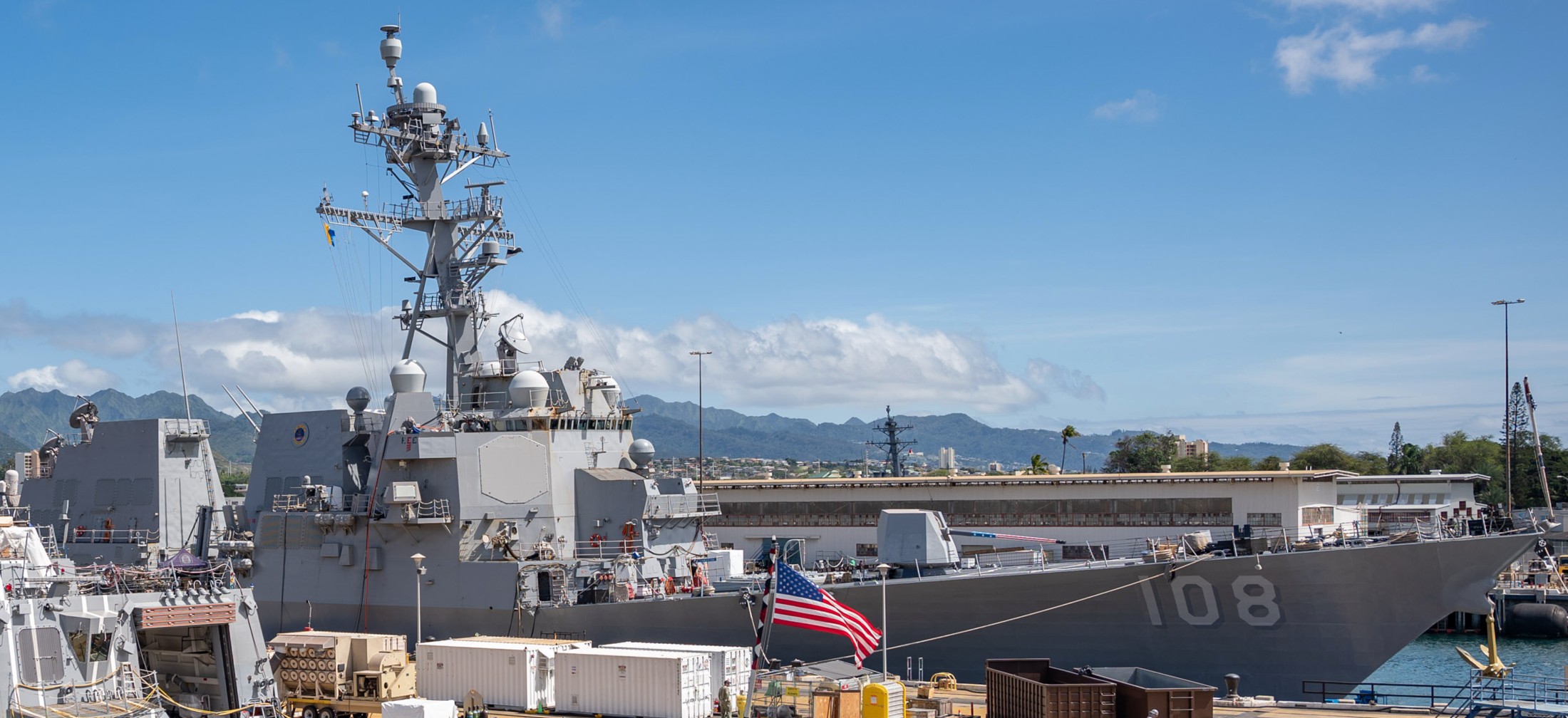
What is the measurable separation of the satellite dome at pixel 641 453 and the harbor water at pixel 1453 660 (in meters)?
16.9

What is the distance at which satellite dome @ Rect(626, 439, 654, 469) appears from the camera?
2662 cm

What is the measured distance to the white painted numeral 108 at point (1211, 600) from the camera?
20.6m

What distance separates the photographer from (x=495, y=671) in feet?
63.6

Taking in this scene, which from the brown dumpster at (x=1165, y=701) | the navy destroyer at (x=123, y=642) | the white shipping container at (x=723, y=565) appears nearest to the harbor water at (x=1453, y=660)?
the white shipping container at (x=723, y=565)

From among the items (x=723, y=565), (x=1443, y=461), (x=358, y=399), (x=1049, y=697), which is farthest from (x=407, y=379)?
(x=1443, y=461)

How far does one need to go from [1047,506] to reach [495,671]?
3447cm

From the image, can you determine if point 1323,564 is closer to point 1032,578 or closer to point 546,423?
point 1032,578

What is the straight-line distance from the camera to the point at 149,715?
15633mm

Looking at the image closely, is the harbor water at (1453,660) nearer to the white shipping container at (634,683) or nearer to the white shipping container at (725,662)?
the white shipping container at (725,662)

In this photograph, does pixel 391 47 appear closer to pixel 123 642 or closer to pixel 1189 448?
pixel 123 642

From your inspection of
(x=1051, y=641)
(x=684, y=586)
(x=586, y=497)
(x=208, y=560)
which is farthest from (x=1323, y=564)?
(x=208, y=560)

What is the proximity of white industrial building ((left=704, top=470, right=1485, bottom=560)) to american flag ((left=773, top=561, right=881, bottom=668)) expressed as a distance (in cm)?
2752

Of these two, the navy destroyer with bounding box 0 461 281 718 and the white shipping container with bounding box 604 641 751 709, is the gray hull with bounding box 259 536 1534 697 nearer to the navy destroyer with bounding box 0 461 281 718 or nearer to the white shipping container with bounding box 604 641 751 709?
the white shipping container with bounding box 604 641 751 709

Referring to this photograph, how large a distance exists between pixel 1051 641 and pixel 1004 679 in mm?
4664
